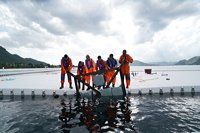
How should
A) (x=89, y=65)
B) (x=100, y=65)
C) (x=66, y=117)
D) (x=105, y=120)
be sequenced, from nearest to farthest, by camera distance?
(x=105, y=120) < (x=66, y=117) < (x=100, y=65) < (x=89, y=65)

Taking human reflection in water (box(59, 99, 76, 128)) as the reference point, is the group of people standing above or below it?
above

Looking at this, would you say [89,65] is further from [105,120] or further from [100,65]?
[105,120]

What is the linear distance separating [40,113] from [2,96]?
565 centimetres

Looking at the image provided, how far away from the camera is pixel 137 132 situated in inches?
139

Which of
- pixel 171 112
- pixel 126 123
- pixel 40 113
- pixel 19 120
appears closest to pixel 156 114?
pixel 171 112

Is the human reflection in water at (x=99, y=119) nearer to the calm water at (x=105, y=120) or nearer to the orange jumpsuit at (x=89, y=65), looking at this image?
the calm water at (x=105, y=120)

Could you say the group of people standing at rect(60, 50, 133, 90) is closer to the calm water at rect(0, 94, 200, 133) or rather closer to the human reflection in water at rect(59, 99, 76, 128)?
the calm water at rect(0, 94, 200, 133)

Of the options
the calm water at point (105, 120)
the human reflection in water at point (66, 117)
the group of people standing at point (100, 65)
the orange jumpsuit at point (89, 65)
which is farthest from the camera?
the orange jumpsuit at point (89, 65)

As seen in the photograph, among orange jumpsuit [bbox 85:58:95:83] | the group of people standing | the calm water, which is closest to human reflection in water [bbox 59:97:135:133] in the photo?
the calm water

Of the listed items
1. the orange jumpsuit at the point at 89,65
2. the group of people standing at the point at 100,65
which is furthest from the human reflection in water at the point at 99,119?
the orange jumpsuit at the point at 89,65

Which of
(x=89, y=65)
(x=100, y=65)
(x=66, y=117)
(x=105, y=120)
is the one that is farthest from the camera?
(x=89, y=65)

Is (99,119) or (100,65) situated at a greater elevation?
(100,65)

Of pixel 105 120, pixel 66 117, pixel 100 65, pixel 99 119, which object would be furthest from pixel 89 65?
pixel 105 120

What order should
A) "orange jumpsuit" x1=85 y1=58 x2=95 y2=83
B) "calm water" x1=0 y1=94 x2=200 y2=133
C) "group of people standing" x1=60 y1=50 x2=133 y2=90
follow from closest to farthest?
"calm water" x1=0 y1=94 x2=200 y2=133 → "group of people standing" x1=60 y1=50 x2=133 y2=90 → "orange jumpsuit" x1=85 y1=58 x2=95 y2=83
